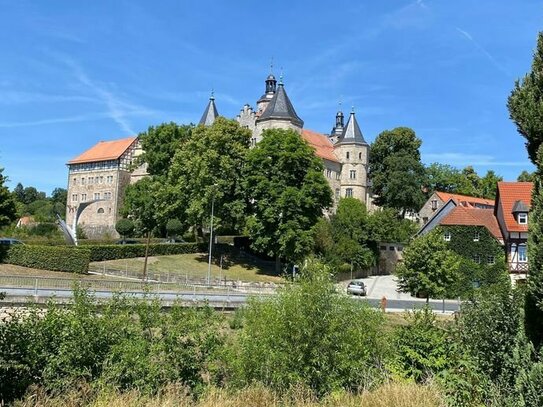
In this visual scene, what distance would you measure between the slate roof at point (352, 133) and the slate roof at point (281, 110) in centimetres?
1308

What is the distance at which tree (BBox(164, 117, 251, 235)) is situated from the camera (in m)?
51.5

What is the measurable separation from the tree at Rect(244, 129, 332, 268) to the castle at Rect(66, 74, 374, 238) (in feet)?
77.0

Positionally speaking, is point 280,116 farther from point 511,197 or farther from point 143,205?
point 511,197

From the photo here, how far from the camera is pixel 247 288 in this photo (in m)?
41.7

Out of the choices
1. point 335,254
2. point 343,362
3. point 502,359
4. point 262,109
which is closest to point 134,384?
point 343,362

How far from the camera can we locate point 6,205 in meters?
47.5

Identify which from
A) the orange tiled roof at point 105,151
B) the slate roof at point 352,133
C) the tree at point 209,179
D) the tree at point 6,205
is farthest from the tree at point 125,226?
the slate roof at point 352,133

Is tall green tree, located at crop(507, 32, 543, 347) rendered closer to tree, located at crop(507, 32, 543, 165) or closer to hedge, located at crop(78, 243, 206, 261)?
tree, located at crop(507, 32, 543, 165)

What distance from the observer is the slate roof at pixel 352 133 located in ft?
285

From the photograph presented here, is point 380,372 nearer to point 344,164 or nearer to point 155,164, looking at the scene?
point 155,164

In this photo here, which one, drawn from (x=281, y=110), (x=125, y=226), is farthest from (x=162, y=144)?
(x=281, y=110)

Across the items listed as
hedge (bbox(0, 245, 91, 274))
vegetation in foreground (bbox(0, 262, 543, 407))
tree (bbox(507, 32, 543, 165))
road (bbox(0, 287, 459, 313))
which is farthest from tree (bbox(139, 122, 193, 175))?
tree (bbox(507, 32, 543, 165))

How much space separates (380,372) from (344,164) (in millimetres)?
77353

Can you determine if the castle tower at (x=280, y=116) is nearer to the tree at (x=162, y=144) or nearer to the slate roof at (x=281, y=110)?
the slate roof at (x=281, y=110)
